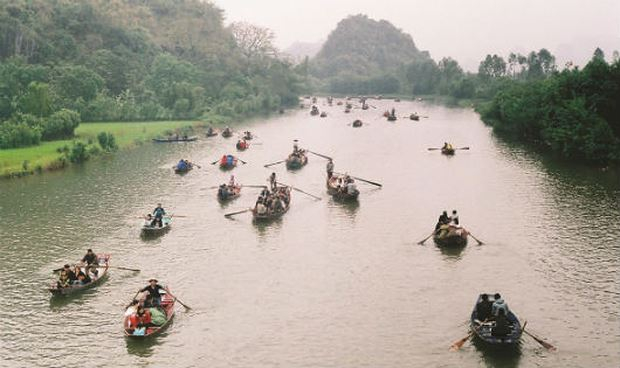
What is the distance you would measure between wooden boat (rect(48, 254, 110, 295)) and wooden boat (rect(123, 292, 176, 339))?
4.20 meters

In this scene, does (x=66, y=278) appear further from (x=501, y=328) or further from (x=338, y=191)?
(x=338, y=191)

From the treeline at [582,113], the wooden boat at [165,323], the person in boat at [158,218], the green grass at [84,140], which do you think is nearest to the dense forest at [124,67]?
the green grass at [84,140]

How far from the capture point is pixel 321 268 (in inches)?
1214

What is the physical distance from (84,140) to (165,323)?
158ft

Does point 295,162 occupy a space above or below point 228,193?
above

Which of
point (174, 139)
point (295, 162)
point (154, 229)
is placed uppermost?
point (295, 162)

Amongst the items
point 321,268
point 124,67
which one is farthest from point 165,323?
point 124,67

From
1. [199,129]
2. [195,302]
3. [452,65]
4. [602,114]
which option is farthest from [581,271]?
[452,65]

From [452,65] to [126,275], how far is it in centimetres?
15524

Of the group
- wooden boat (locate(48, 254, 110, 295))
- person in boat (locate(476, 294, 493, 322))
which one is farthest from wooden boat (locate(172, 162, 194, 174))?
person in boat (locate(476, 294, 493, 322))

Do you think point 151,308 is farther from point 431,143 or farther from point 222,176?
point 431,143

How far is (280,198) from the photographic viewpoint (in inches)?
1634

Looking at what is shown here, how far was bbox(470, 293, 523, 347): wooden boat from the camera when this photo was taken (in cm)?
2223

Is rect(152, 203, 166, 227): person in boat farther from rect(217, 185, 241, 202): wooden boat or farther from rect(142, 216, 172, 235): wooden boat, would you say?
rect(217, 185, 241, 202): wooden boat
